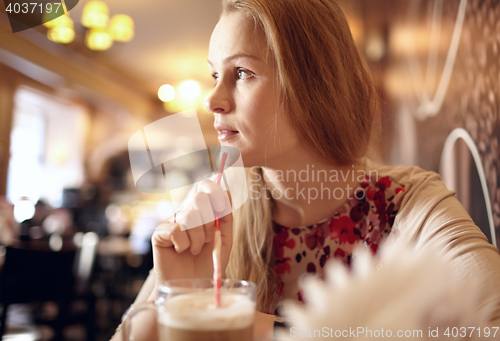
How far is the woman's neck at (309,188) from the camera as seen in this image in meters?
1.02

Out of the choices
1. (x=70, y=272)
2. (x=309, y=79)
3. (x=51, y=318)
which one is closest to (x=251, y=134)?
(x=309, y=79)

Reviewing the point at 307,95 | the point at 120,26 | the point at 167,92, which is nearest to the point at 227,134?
the point at 307,95

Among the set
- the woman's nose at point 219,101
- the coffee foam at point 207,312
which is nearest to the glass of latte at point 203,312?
the coffee foam at point 207,312

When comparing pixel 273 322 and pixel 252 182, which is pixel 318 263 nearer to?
pixel 252 182

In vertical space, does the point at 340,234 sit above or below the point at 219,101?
below

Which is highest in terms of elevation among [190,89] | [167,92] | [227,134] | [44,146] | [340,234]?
[167,92]

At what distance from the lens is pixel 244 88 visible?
0.84 m

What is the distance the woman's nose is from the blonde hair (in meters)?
0.13

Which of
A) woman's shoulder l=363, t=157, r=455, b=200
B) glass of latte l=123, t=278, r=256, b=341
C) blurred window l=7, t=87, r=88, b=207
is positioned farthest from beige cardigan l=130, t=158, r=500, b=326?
blurred window l=7, t=87, r=88, b=207

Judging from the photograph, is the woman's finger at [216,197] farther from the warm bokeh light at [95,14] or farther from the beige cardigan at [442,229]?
the warm bokeh light at [95,14]

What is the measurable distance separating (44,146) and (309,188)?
747cm

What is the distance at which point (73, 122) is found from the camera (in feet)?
25.6

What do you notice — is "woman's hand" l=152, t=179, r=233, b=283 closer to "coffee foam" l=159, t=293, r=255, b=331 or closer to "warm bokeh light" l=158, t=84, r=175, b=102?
"coffee foam" l=159, t=293, r=255, b=331

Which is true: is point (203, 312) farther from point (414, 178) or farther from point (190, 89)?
point (190, 89)
